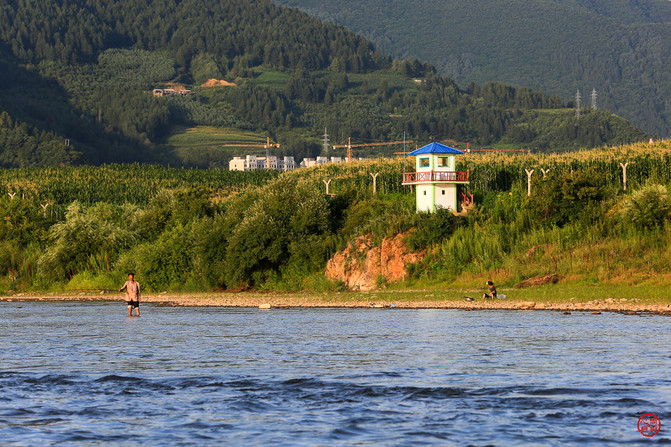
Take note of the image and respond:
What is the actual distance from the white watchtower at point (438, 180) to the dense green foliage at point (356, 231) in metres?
2.11

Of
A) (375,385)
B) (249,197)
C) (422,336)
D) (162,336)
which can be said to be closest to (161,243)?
(249,197)

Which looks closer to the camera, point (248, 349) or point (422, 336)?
point (248, 349)

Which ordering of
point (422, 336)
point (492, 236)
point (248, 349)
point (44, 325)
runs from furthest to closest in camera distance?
point (492, 236), point (44, 325), point (422, 336), point (248, 349)

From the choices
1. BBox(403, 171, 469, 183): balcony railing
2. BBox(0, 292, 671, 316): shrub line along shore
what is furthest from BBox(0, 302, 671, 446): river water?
BBox(403, 171, 469, 183): balcony railing

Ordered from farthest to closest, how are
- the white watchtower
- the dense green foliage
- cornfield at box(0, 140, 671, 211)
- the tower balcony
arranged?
cornfield at box(0, 140, 671, 211) < the white watchtower < the tower balcony < the dense green foliage

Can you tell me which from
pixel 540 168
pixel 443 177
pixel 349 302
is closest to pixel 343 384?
pixel 349 302

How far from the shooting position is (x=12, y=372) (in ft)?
89.7

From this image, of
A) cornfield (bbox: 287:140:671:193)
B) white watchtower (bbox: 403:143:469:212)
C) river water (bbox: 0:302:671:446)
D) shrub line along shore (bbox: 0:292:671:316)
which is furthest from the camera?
cornfield (bbox: 287:140:671:193)

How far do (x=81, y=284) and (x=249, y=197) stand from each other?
1810cm

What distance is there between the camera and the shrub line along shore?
159ft

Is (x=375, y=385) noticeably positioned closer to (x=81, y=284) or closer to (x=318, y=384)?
(x=318, y=384)

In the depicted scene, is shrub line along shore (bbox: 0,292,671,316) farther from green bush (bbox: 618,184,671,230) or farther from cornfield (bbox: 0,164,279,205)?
cornfield (bbox: 0,164,279,205)

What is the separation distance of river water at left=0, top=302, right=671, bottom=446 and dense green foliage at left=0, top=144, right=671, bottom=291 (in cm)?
2166

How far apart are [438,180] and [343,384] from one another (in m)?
50.9
